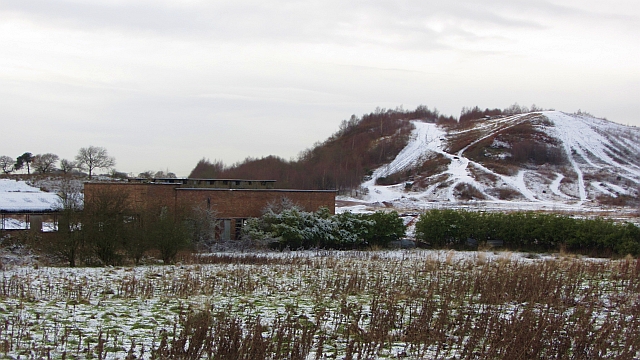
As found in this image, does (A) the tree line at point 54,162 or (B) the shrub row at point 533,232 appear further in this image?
(A) the tree line at point 54,162

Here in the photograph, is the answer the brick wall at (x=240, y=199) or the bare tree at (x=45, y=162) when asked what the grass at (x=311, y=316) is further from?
the bare tree at (x=45, y=162)

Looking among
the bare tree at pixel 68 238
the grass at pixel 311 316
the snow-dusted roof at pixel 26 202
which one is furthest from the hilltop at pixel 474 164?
the grass at pixel 311 316

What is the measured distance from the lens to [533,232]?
28969 millimetres

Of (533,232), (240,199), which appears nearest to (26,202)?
(240,199)

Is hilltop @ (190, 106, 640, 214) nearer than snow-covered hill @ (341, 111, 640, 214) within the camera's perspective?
No

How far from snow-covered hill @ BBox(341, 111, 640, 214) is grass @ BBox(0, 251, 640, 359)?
183 feet

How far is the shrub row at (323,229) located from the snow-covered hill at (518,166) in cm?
3765

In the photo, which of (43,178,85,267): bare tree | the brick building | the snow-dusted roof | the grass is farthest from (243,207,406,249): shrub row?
the grass

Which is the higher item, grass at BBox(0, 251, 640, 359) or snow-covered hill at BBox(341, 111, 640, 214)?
snow-covered hill at BBox(341, 111, 640, 214)

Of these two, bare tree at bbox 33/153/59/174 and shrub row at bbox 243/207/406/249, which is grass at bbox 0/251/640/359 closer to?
shrub row at bbox 243/207/406/249

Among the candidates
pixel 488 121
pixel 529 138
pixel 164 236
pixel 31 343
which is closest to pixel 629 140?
pixel 529 138

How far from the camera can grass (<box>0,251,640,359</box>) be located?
7.81m

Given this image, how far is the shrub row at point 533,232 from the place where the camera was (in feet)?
86.6

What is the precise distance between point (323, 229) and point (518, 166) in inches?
3457
